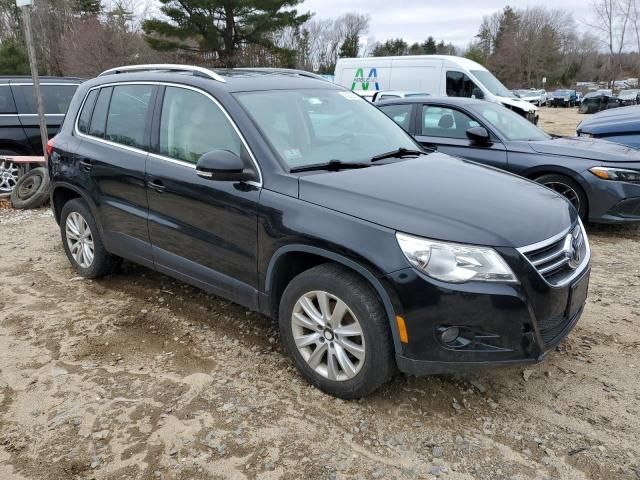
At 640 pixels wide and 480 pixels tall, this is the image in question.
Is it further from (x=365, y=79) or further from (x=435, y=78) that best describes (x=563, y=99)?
(x=435, y=78)

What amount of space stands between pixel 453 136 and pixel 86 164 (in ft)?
14.3

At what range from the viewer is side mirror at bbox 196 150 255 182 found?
3068mm

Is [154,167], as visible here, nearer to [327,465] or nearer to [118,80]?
[118,80]

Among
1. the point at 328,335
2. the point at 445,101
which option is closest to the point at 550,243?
the point at 328,335

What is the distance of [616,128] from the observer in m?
7.66

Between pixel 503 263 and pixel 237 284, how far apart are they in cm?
165

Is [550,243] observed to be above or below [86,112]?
below

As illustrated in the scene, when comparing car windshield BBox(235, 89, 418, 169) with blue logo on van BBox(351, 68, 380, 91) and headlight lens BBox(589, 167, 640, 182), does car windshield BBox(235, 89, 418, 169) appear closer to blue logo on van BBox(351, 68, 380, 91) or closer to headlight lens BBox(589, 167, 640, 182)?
headlight lens BBox(589, 167, 640, 182)

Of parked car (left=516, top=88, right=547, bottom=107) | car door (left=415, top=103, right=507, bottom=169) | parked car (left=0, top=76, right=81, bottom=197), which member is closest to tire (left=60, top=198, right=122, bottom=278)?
car door (left=415, top=103, right=507, bottom=169)

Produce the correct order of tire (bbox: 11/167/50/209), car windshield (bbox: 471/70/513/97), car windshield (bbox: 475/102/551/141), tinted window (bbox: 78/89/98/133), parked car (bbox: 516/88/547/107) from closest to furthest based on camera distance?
tinted window (bbox: 78/89/98/133), car windshield (bbox: 475/102/551/141), tire (bbox: 11/167/50/209), car windshield (bbox: 471/70/513/97), parked car (bbox: 516/88/547/107)

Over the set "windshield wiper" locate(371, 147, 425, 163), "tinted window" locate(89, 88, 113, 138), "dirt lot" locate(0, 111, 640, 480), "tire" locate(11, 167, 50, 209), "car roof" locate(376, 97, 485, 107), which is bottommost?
"dirt lot" locate(0, 111, 640, 480)

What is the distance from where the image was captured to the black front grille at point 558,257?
8.80 feet

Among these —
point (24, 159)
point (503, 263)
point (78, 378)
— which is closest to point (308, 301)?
point (503, 263)

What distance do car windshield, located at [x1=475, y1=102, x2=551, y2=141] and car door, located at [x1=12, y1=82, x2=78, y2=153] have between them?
6266 millimetres
